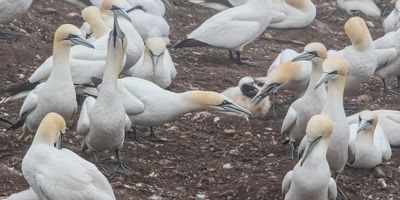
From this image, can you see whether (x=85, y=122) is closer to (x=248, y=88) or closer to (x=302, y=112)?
(x=302, y=112)

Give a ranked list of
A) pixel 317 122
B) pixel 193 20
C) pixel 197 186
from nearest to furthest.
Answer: pixel 317 122 → pixel 197 186 → pixel 193 20

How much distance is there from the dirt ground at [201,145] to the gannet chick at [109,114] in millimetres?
303

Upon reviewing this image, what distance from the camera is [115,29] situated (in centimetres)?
739

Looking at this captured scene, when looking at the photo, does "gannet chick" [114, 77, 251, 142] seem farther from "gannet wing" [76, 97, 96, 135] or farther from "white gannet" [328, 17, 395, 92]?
"white gannet" [328, 17, 395, 92]

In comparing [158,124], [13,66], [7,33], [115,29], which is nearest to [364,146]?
[158,124]

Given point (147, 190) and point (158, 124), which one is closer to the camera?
point (147, 190)

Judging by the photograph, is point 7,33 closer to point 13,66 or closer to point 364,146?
point 13,66

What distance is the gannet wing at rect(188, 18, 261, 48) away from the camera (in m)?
11.5

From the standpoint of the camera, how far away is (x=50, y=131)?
6.50 metres

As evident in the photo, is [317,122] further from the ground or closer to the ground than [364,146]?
further from the ground

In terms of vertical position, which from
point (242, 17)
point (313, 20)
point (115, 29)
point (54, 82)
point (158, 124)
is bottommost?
point (313, 20)

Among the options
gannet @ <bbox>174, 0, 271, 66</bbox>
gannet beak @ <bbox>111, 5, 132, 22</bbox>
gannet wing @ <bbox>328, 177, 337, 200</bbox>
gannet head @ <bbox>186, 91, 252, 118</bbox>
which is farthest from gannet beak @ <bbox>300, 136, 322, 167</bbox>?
gannet @ <bbox>174, 0, 271, 66</bbox>

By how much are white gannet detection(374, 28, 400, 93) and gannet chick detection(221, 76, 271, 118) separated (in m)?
1.81

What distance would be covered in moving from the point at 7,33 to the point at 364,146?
4.67 m
